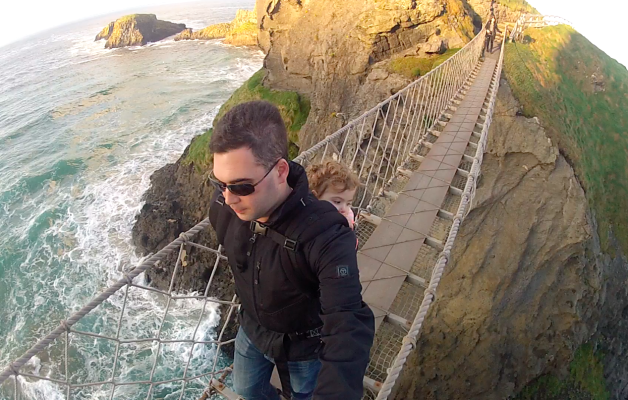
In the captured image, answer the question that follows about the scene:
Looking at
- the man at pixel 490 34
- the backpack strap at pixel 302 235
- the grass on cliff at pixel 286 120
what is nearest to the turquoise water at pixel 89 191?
the grass on cliff at pixel 286 120

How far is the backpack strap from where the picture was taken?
3.67ft

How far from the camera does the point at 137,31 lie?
3891 cm

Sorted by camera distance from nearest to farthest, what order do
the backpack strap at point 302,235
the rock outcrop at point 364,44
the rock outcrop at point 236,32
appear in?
the backpack strap at point 302,235
the rock outcrop at point 364,44
the rock outcrop at point 236,32

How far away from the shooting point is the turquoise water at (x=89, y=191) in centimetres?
810

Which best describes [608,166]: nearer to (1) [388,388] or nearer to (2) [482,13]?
(2) [482,13]

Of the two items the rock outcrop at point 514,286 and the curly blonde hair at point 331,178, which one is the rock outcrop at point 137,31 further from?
the curly blonde hair at point 331,178

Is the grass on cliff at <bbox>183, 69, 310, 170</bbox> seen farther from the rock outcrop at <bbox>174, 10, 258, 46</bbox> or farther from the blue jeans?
the rock outcrop at <bbox>174, 10, 258, 46</bbox>

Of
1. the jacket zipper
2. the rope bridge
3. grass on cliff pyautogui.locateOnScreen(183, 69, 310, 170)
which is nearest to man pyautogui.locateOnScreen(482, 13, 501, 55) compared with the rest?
the rope bridge

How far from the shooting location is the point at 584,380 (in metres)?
5.57

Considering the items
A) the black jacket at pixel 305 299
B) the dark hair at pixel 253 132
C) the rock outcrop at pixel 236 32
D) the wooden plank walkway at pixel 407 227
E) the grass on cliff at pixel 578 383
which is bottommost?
the grass on cliff at pixel 578 383

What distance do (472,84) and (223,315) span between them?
7.44 meters

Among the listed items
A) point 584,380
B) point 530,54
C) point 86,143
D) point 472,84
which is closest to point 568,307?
point 584,380

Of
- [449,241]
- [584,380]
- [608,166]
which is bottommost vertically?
[584,380]

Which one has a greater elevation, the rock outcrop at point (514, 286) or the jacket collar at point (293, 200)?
the jacket collar at point (293, 200)
